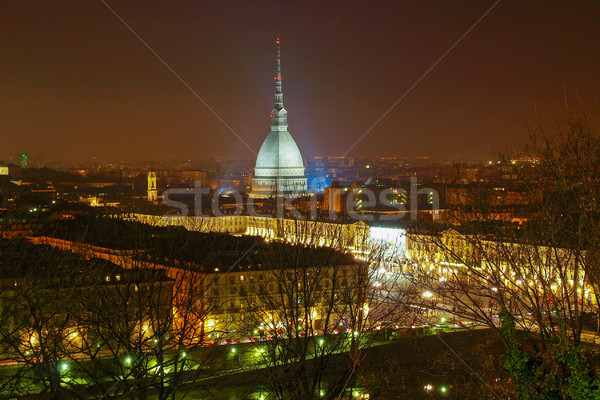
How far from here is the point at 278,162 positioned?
289 feet

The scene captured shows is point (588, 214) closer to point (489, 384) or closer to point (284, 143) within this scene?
point (489, 384)

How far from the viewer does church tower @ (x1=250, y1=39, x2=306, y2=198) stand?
85688 mm

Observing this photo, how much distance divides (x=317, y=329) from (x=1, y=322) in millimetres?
9173
